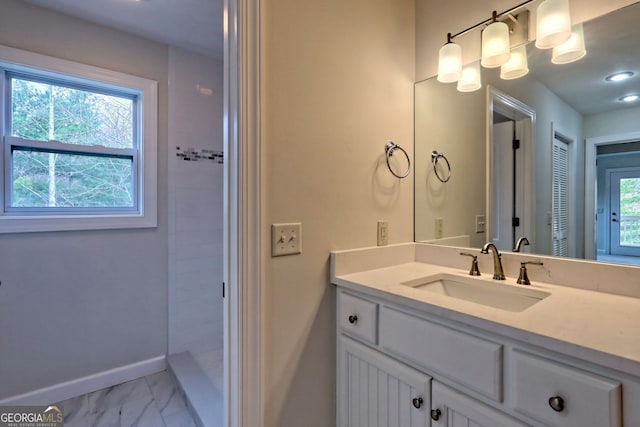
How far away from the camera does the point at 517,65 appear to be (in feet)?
4.19

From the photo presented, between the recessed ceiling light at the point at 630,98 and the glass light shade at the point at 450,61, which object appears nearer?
the recessed ceiling light at the point at 630,98

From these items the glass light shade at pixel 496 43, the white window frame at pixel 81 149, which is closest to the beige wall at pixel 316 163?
the glass light shade at pixel 496 43

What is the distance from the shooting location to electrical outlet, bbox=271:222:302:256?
3.59 ft

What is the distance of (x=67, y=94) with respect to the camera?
195cm

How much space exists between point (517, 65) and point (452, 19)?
0.41 meters

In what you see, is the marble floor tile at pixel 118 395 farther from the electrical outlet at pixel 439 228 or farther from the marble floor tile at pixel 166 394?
the electrical outlet at pixel 439 228

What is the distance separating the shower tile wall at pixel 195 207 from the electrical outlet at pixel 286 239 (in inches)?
58.4

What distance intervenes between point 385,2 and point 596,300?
60.3 inches

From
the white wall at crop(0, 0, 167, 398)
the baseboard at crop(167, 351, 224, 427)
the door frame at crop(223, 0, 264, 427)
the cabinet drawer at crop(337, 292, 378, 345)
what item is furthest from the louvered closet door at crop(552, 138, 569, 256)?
the white wall at crop(0, 0, 167, 398)

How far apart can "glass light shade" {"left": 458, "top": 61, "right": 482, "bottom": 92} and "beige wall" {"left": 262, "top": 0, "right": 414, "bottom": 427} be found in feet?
1.11

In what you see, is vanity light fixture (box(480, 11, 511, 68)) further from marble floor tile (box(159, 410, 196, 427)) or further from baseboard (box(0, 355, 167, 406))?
baseboard (box(0, 355, 167, 406))

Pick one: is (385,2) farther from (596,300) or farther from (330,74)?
(596,300)

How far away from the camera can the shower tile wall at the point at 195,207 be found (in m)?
2.24

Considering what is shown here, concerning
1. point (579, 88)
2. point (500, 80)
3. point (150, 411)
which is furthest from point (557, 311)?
point (150, 411)
